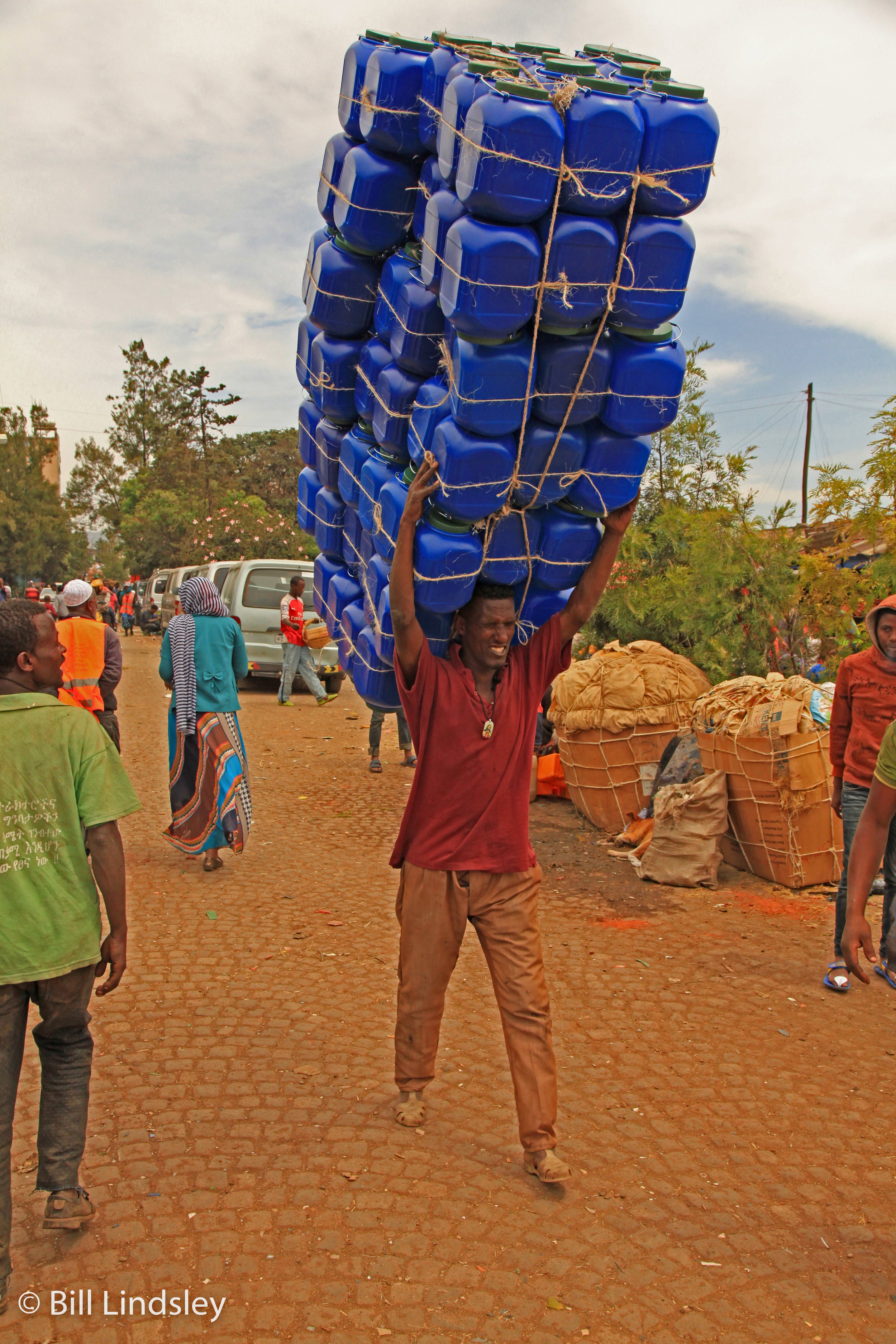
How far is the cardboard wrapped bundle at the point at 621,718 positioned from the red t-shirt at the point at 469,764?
410 centimetres

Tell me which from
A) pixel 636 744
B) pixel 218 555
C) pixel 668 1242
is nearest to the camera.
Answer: pixel 668 1242

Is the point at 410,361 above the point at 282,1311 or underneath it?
above

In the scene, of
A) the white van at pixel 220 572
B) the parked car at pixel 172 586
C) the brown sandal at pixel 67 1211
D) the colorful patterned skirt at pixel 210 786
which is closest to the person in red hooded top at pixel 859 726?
the brown sandal at pixel 67 1211

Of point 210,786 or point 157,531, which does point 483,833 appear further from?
point 157,531

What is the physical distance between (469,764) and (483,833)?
236mm

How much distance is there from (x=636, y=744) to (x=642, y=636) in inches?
72.9

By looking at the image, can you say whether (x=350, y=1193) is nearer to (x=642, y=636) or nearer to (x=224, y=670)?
(x=224, y=670)

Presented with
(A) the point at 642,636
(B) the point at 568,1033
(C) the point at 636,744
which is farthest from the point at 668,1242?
(A) the point at 642,636

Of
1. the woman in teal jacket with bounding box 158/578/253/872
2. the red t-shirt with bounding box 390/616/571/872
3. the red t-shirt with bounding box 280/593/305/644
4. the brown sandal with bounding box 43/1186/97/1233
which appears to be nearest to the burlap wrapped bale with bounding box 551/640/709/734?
the woman in teal jacket with bounding box 158/578/253/872

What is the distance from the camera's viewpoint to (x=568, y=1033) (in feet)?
14.1

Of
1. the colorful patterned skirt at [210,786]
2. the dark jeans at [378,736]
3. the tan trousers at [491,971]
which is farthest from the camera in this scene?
the dark jeans at [378,736]

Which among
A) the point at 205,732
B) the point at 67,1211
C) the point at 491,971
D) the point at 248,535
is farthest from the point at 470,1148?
the point at 248,535

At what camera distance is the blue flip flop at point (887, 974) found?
4.86 meters

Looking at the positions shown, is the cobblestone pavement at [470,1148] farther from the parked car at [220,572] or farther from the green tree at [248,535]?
the green tree at [248,535]
